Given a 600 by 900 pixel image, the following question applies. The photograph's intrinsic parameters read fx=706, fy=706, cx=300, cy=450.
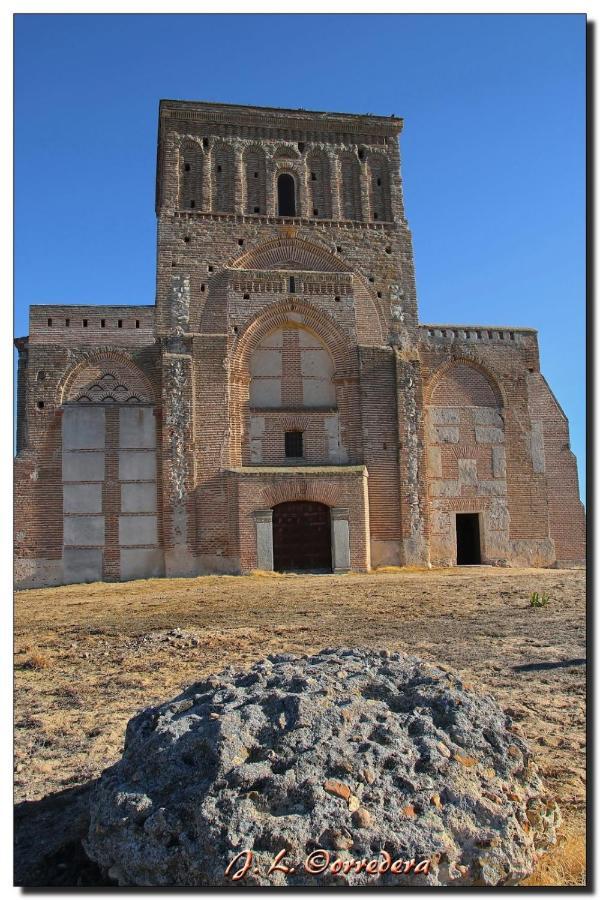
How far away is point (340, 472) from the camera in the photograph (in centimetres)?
1933

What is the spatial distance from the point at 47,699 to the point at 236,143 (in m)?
19.8

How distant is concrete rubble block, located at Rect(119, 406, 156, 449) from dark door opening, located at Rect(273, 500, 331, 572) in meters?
4.04

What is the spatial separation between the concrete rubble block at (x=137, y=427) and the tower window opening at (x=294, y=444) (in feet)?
12.5

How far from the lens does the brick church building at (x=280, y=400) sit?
19125mm

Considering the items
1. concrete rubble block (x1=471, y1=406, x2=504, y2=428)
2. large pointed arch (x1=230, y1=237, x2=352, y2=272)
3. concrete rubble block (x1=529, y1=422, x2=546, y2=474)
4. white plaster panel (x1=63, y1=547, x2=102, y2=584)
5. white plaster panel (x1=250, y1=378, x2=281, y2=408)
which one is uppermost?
large pointed arch (x1=230, y1=237, x2=352, y2=272)

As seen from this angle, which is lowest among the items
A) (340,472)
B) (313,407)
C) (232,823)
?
(232,823)

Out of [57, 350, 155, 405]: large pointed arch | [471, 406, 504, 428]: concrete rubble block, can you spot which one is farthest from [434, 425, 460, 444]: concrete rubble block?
[57, 350, 155, 405]: large pointed arch

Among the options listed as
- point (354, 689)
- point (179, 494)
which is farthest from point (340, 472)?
point (354, 689)

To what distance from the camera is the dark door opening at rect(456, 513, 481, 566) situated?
2153 centimetres

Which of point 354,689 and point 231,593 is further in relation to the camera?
point 231,593

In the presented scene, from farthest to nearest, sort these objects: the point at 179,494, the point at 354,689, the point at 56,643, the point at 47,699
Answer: the point at 179,494, the point at 56,643, the point at 47,699, the point at 354,689

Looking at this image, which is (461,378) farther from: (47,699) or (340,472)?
(47,699)

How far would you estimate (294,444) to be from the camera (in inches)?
812

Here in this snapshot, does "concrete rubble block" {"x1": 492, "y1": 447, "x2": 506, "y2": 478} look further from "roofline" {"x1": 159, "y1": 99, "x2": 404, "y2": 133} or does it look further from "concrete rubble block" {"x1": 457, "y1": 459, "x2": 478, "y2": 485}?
"roofline" {"x1": 159, "y1": 99, "x2": 404, "y2": 133}
